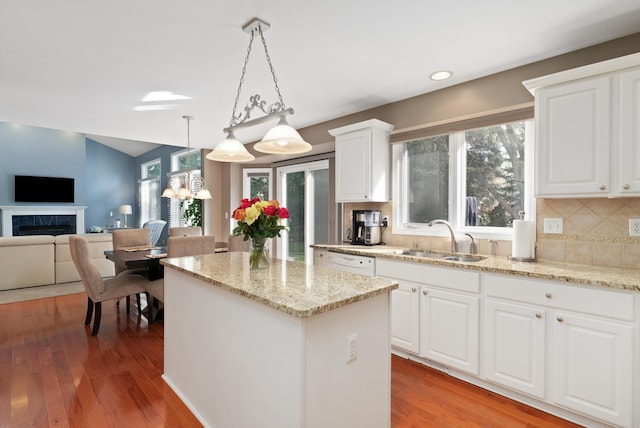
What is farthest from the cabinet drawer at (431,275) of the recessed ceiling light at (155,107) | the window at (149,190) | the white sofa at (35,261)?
the window at (149,190)

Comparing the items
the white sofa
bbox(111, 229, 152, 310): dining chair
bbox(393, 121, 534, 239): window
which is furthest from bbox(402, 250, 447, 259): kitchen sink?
the white sofa

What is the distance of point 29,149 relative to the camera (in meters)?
8.20

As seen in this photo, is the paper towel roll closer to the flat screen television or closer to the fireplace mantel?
the fireplace mantel

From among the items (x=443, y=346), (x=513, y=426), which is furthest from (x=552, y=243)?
(x=513, y=426)

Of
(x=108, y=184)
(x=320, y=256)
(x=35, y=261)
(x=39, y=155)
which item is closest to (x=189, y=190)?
(x=320, y=256)

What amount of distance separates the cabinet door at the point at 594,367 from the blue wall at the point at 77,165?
10525 millimetres

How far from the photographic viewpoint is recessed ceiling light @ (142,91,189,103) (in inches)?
127

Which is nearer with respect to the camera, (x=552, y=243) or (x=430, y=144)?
(x=552, y=243)

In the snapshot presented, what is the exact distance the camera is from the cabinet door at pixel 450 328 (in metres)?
2.38

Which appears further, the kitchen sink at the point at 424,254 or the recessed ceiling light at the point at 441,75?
the kitchen sink at the point at 424,254

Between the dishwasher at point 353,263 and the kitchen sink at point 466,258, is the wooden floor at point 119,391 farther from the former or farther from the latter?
the kitchen sink at point 466,258

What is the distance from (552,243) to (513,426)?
1.32 m

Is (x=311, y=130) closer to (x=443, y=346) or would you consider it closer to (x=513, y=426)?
(x=443, y=346)

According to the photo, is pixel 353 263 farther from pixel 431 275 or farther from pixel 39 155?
pixel 39 155
